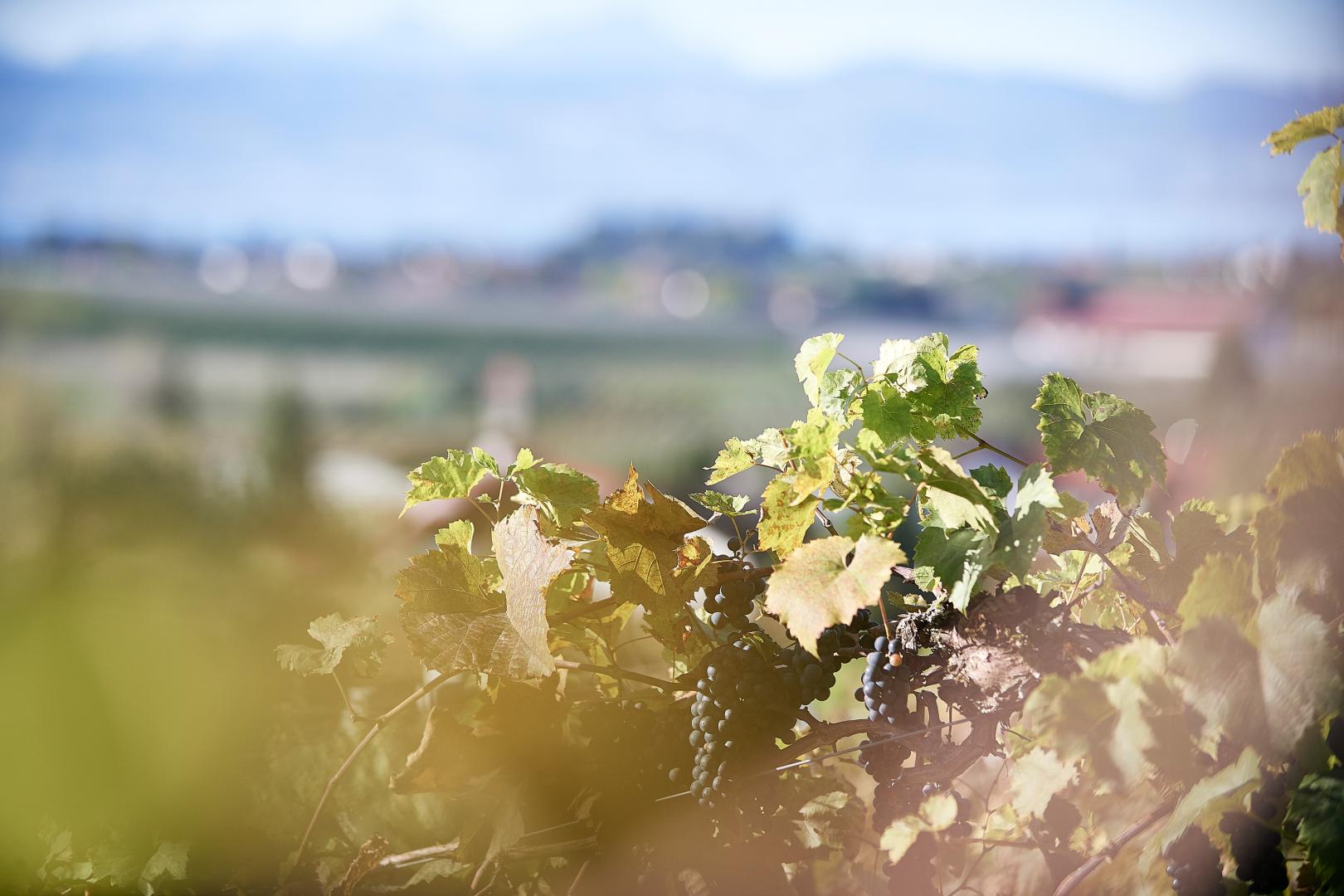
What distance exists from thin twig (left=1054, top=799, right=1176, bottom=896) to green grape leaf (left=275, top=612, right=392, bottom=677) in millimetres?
253

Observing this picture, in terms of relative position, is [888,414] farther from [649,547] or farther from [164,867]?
[164,867]

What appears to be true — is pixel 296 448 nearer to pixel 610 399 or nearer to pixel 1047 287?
pixel 610 399

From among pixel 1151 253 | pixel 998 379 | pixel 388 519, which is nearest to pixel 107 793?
pixel 388 519

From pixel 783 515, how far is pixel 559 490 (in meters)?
0.08

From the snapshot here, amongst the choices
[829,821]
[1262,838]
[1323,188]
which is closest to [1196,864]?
[1262,838]

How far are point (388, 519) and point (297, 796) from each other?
0.85 m

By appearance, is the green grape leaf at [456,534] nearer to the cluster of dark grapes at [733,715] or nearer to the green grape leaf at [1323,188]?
the cluster of dark grapes at [733,715]

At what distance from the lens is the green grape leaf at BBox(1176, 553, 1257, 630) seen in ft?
0.91

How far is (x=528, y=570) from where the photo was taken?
0.32 m


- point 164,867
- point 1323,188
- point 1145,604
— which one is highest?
point 1323,188

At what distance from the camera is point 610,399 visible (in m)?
19.6

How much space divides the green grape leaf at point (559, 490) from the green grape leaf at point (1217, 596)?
191 mm

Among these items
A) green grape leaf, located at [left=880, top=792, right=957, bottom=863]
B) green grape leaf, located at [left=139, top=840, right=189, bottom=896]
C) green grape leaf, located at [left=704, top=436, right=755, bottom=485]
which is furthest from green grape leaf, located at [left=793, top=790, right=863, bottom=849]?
green grape leaf, located at [left=139, top=840, right=189, bottom=896]

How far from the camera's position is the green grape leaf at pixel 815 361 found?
0.34 meters
